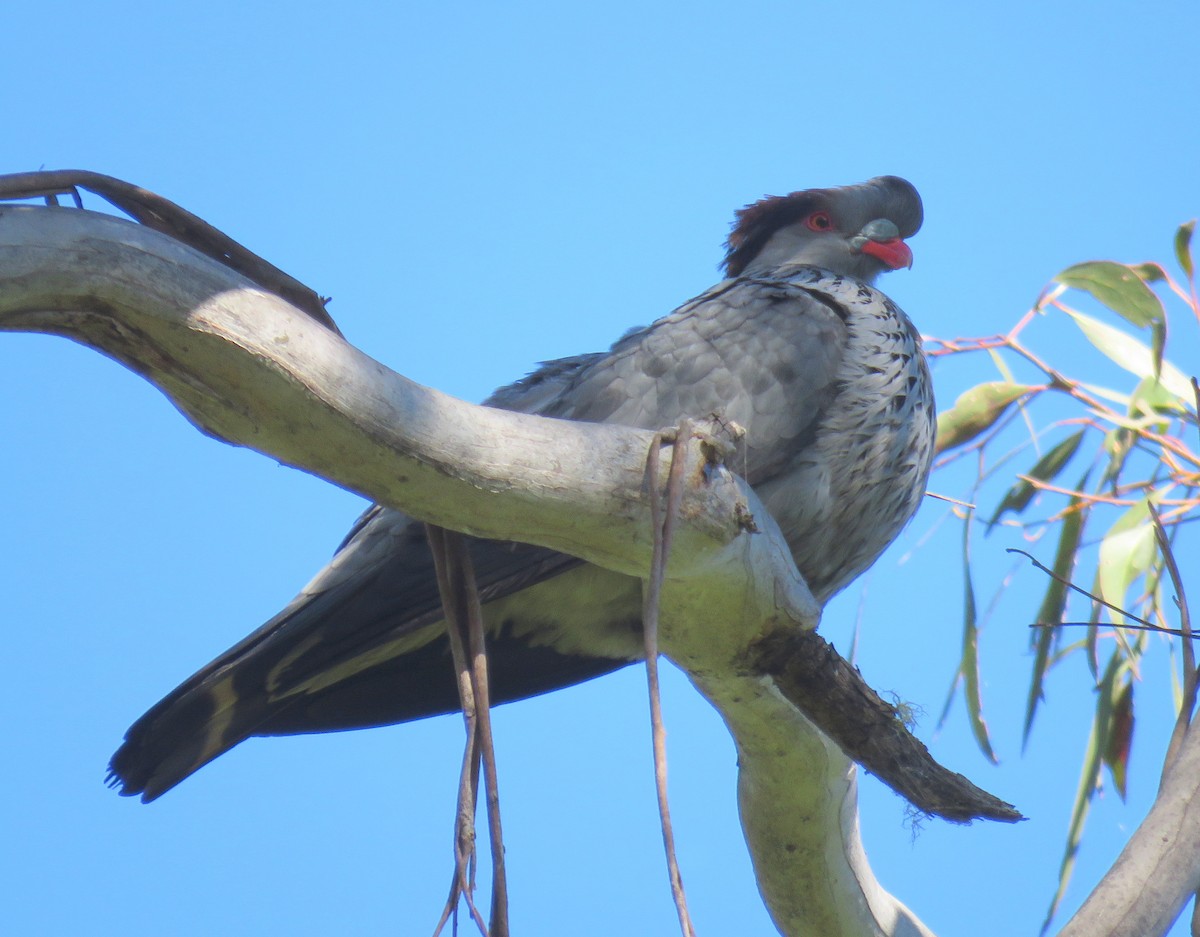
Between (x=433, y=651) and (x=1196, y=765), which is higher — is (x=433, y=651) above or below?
above

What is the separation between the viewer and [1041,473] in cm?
541

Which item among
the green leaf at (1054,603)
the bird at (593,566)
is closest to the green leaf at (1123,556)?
the green leaf at (1054,603)

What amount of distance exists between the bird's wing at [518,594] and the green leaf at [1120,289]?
151cm

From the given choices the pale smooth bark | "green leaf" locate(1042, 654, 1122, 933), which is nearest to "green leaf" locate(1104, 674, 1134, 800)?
"green leaf" locate(1042, 654, 1122, 933)

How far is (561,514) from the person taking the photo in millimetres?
2346

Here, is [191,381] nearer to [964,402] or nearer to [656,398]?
[656,398]

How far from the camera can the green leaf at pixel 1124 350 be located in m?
5.09

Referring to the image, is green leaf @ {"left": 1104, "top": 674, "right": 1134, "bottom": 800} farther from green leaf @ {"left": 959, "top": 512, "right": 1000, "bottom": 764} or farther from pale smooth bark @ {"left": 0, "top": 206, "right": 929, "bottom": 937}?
pale smooth bark @ {"left": 0, "top": 206, "right": 929, "bottom": 937}

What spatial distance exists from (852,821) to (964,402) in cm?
211

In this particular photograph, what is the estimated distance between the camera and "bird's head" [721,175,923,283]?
4562mm

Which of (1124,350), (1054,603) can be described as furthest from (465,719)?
(1124,350)

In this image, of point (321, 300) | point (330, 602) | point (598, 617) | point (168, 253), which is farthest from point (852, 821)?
point (168, 253)

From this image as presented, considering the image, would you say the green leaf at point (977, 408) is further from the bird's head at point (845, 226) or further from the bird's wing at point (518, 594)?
the bird's wing at point (518, 594)

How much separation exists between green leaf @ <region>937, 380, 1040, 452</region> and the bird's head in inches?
25.7
